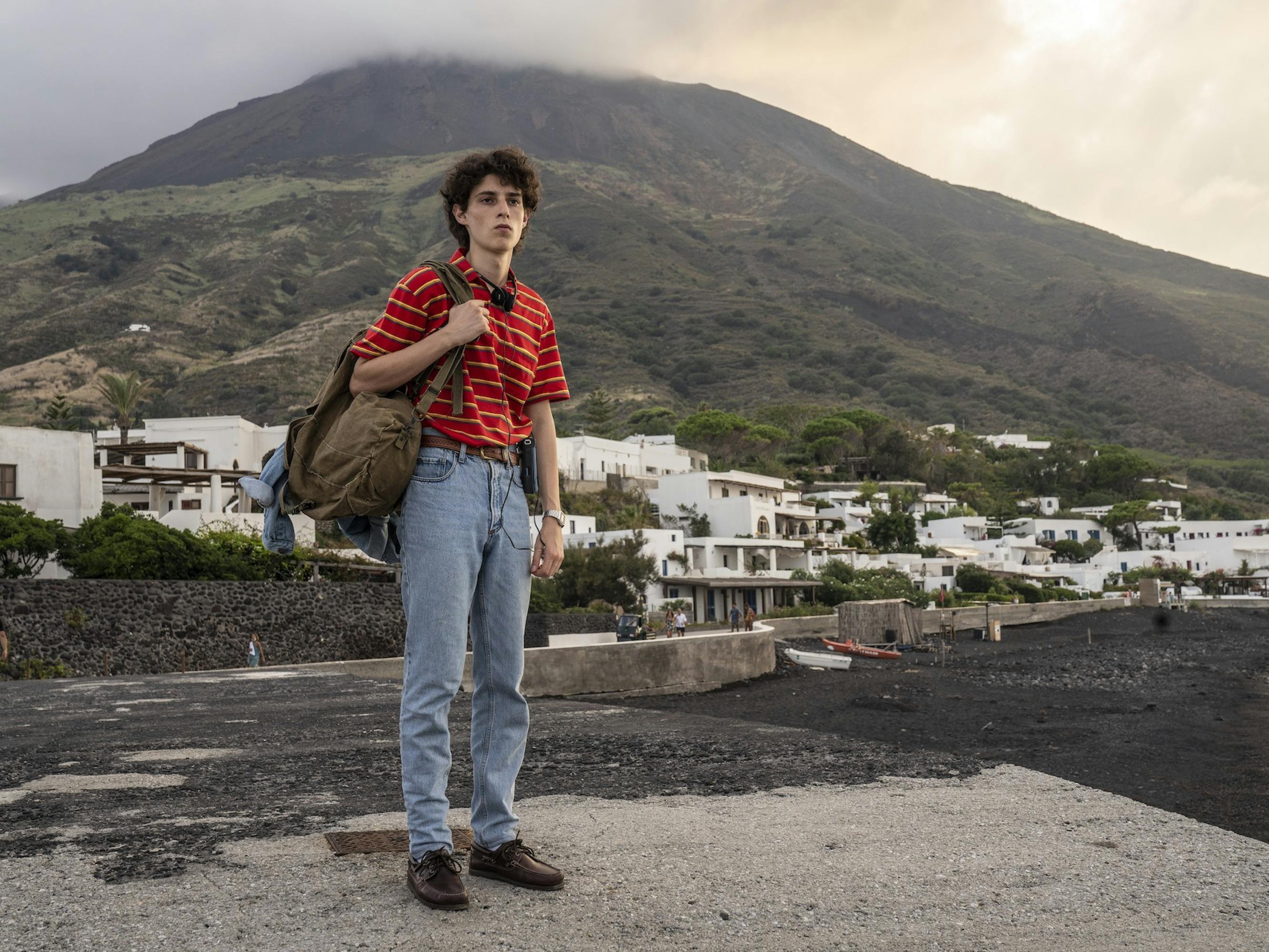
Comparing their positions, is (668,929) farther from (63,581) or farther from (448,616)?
(63,581)

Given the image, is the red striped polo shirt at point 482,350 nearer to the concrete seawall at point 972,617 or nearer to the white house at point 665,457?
the concrete seawall at point 972,617

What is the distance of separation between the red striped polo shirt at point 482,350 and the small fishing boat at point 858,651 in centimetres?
2251

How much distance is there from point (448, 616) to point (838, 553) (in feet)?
162

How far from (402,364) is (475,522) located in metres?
0.44

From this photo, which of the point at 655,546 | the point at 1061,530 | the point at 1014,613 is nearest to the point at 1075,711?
the point at 655,546

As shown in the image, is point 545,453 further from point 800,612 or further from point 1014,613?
point 1014,613

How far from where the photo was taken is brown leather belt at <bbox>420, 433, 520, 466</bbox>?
114 inches

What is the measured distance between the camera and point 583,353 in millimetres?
117312

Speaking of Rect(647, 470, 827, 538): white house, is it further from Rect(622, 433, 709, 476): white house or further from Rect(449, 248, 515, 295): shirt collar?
Rect(449, 248, 515, 295): shirt collar

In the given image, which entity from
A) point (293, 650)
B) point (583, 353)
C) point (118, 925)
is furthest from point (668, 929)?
point (583, 353)

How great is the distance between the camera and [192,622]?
20.3 m

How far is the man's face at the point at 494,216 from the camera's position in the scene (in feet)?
10.1

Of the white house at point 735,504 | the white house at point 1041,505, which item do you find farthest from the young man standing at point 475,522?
the white house at point 1041,505

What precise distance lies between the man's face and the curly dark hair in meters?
0.02
